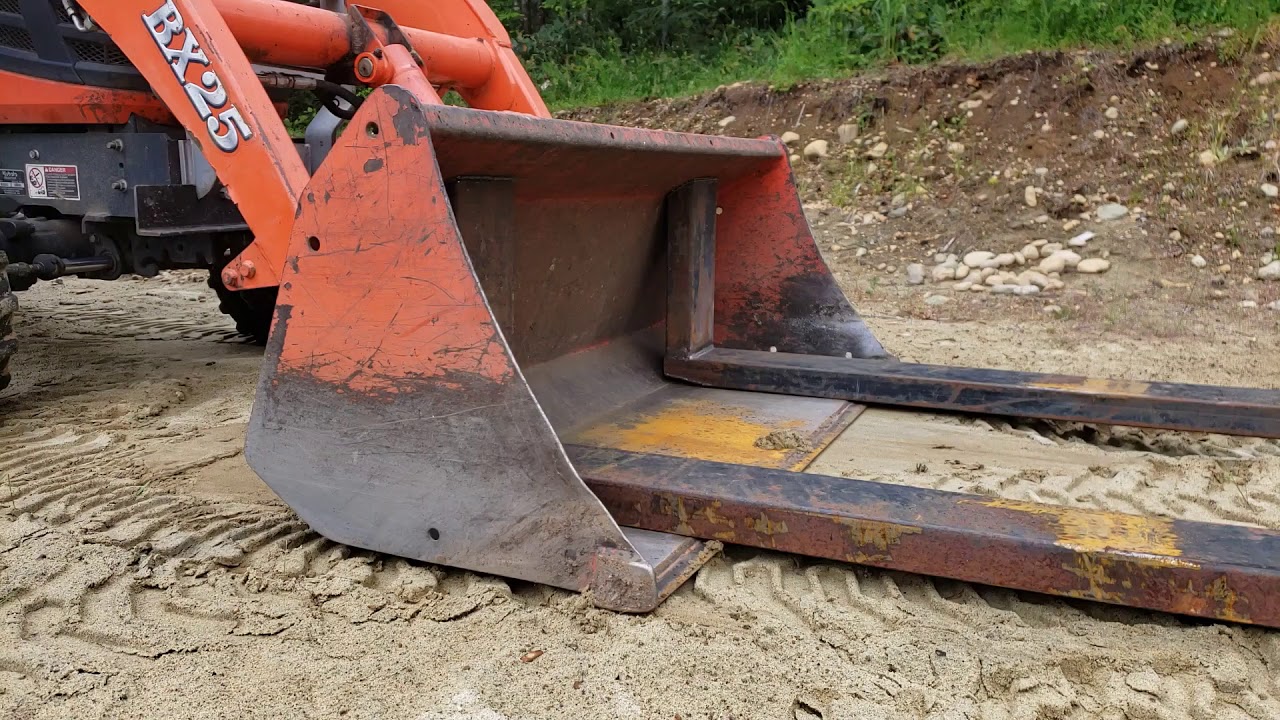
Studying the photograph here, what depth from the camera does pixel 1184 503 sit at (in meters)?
2.69

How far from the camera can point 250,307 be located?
5000 mm

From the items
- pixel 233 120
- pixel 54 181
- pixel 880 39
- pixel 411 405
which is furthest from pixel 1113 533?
pixel 880 39

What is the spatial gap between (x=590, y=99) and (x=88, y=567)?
8412 millimetres

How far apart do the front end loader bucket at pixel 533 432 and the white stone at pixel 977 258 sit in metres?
3.18

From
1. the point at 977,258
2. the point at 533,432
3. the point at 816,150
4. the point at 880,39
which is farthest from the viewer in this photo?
the point at 880,39

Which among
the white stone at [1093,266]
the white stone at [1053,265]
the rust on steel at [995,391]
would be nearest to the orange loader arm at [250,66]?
the rust on steel at [995,391]

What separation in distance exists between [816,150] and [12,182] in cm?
539

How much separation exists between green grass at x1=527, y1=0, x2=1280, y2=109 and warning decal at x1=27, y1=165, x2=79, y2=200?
5.80 metres

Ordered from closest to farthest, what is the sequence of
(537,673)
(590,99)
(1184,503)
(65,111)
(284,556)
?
(537,673), (284,556), (1184,503), (65,111), (590,99)

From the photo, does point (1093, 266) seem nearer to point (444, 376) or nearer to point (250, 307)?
point (250, 307)

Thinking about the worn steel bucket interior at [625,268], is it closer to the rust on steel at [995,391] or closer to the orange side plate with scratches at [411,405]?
the rust on steel at [995,391]

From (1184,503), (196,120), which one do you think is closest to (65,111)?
(196,120)

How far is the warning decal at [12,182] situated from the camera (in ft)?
13.3

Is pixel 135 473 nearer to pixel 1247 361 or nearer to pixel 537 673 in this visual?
pixel 537 673
